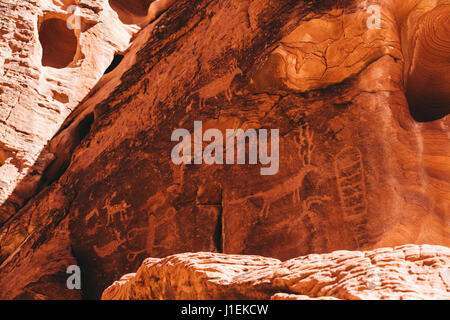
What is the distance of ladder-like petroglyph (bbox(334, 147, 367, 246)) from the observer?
3.73 metres

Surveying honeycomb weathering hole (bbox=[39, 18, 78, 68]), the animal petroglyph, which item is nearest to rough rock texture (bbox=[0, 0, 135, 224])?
honeycomb weathering hole (bbox=[39, 18, 78, 68])

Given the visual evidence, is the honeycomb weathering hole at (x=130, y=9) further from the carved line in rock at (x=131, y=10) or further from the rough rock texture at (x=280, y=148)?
the rough rock texture at (x=280, y=148)

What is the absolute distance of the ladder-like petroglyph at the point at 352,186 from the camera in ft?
12.2

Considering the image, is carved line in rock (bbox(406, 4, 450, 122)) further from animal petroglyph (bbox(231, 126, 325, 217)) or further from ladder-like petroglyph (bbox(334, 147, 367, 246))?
animal petroglyph (bbox(231, 126, 325, 217))

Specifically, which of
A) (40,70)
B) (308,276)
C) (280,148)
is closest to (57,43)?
(40,70)

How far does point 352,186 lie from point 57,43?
7.44 metres

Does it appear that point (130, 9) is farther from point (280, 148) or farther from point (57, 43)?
point (280, 148)

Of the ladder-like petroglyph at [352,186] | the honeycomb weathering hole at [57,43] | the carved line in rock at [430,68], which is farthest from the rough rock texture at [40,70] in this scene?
the carved line in rock at [430,68]

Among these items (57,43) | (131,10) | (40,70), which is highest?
(131,10)

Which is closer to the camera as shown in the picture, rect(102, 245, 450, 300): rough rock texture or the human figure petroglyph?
rect(102, 245, 450, 300): rough rock texture

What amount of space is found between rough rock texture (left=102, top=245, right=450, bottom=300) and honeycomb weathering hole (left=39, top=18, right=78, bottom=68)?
7.32 metres

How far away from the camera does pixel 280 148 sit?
171 inches

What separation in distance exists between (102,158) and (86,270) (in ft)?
4.63

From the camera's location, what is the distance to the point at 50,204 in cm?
616
